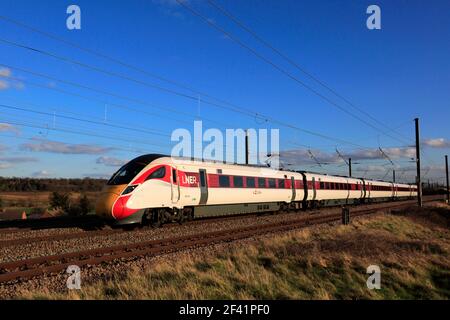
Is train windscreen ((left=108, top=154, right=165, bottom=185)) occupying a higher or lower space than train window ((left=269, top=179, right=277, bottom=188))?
higher

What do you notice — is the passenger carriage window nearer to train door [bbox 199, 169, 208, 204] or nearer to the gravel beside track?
the gravel beside track

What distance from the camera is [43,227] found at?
1884 centimetres

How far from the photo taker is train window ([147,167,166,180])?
58.8 ft

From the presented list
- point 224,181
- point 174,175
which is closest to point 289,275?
point 174,175

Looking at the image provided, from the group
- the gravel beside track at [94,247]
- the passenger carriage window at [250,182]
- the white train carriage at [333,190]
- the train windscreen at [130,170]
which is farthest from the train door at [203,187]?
the white train carriage at [333,190]

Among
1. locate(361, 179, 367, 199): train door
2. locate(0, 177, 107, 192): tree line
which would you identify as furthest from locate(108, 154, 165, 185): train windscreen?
locate(0, 177, 107, 192): tree line

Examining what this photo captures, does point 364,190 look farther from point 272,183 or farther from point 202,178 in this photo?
point 202,178

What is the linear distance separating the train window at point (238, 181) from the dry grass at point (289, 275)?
9.92 m

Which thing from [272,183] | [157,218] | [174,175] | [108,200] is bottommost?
[157,218]

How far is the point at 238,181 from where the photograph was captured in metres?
24.5

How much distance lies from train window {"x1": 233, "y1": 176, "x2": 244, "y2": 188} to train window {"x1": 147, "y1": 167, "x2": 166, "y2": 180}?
640cm

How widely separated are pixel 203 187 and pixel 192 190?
3.24ft

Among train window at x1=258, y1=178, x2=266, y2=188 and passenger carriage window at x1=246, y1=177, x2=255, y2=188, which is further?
train window at x1=258, y1=178, x2=266, y2=188
